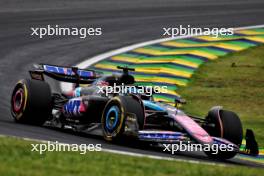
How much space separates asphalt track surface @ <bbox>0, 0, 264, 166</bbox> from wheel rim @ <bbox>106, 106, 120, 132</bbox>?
451 cm

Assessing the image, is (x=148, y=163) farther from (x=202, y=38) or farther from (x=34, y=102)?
(x=202, y=38)

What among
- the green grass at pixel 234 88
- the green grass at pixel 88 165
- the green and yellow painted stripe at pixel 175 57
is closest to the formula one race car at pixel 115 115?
the green grass at pixel 88 165

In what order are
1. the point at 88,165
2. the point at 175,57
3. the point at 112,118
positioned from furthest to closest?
the point at 175,57 < the point at 112,118 < the point at 88,165

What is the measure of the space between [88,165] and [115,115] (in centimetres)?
339

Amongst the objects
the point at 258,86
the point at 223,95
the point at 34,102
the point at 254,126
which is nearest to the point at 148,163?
the point at 34,102

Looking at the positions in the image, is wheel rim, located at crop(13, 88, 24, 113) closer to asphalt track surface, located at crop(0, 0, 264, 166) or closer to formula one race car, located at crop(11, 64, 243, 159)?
formula one race car, located at crop(11, 64, 243, 159)

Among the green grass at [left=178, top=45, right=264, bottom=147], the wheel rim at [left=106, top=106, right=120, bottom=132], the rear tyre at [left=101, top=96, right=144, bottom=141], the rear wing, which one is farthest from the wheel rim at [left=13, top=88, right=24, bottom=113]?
the green grass at [left=178, top=45, right=264, bottom=147]

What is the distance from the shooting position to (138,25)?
2906cm

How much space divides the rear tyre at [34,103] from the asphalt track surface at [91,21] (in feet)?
8.55

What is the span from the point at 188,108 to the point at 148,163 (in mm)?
8129

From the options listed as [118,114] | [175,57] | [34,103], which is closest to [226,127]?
[118,114]

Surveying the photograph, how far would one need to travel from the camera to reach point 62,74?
53.1ft

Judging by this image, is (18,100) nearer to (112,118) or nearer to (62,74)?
(62,74)

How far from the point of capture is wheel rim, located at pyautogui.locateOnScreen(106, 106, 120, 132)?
44.5 feet
